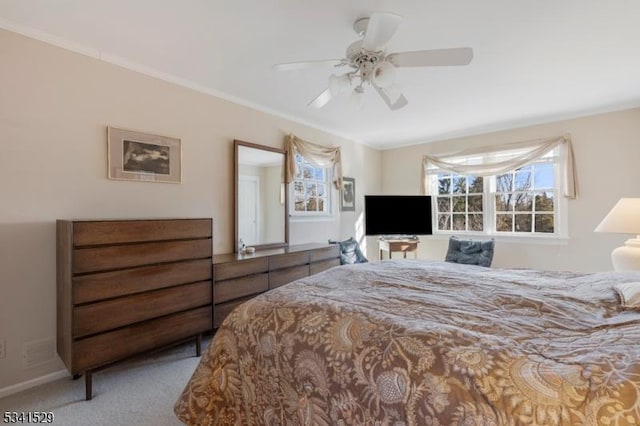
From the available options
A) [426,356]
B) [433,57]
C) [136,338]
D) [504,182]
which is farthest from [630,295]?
[504,182]

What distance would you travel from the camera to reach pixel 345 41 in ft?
7.58

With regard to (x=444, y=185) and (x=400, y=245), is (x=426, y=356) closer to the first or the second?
(x=400, y=245)

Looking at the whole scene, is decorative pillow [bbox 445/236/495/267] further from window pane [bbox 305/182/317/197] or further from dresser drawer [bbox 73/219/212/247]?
dresser drawer [bbox 73/219/212/247]

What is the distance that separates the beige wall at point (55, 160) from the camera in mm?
2166

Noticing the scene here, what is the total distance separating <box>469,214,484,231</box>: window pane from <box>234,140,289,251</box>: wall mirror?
2918 millimetres

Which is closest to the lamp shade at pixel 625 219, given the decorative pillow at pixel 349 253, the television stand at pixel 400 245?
the television stand at pixel 400 245

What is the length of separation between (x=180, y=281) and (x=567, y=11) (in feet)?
10.6

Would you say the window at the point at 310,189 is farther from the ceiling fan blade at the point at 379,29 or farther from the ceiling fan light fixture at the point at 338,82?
the ceiling fan blade at the point at 379,29

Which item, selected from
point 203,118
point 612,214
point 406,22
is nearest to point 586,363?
point 406,22

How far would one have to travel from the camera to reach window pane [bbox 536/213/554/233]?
4.29 meters

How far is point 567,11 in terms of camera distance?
1989mm

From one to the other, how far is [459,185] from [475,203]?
381 mm

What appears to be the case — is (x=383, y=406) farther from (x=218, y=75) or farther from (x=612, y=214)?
(x=612, y=214)

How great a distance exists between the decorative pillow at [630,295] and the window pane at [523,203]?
3205mm
